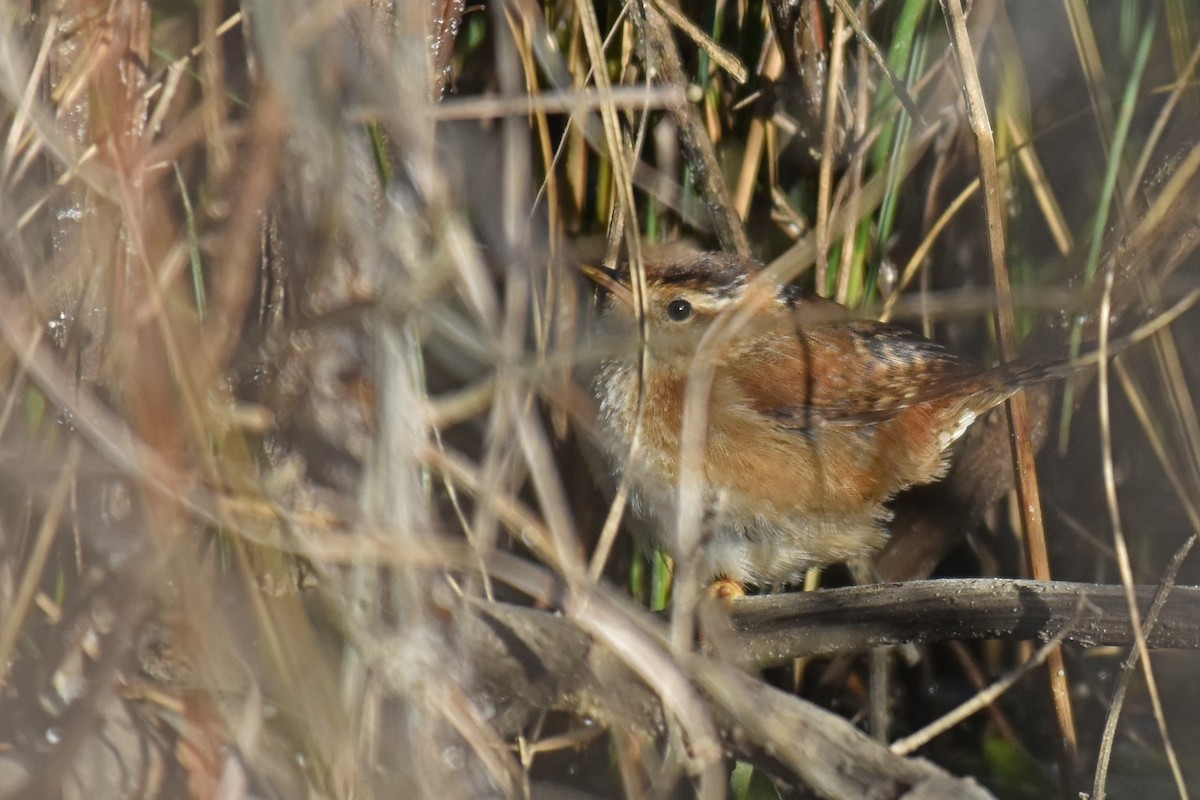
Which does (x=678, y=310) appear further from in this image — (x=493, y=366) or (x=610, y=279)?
(x=493, y=366)

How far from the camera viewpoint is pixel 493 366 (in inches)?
98.5

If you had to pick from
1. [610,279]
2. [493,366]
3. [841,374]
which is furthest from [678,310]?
[493,366]

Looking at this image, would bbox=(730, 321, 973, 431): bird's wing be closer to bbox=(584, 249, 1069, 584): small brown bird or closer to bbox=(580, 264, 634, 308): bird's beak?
bbox=(584, 249, 1069, 584): small brown bird

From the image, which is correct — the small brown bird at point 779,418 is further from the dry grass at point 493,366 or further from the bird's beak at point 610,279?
the dry grass at point 493,366

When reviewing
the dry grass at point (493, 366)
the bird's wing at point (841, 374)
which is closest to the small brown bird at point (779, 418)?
the bird's wing at point (841, 374)

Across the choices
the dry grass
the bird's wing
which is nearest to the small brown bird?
the bird's wing

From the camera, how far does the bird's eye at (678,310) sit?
323 centimetres

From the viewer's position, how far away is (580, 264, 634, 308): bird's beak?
9.70ft

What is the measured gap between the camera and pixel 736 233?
3.11 m

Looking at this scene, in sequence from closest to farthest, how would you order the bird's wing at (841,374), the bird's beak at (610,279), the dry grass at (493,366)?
the dry grass at (493,366), the bird's beak at (610,279), the bird's wing at (841,374)

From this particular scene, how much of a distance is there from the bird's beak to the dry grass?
3.4 inches

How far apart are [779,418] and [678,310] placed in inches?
17.1

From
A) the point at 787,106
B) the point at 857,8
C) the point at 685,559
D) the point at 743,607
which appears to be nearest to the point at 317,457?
the point at 685,559

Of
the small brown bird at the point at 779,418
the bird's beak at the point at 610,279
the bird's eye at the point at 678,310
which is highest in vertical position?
the bird's beak at the point at 610,279
